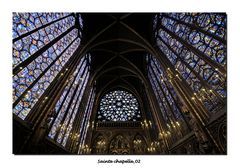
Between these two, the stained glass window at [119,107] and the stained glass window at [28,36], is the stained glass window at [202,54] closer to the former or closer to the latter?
the stained glass window at [28,36]

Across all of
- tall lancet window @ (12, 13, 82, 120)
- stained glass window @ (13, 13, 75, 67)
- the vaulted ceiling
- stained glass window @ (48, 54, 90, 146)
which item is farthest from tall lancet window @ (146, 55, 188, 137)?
stained glass window @ (13, 13, 75, 67)

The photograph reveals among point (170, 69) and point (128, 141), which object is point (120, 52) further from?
point (128, 141)

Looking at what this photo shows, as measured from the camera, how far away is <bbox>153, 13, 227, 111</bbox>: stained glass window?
5.57 meters

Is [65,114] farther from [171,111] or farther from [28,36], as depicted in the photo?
[171,111]

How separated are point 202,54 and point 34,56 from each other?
809 cm

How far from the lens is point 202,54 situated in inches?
256

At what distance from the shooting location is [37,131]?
6.15 m

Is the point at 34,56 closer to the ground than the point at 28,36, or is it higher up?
closer to the ground

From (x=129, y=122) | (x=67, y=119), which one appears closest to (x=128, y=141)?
(x=129, y=122)

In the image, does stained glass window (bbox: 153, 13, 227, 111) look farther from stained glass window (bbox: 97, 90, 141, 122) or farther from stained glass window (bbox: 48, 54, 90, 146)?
stained glass window (bbox: 97, 90, 141, 122)

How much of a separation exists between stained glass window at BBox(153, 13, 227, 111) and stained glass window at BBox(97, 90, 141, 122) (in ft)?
37.9

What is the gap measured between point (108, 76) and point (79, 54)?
969 cm

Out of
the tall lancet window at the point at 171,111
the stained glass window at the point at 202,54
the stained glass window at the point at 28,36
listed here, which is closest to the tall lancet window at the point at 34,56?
the stained glass window at the point at 28,36

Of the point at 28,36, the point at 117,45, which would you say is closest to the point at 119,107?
the point at 117,45
